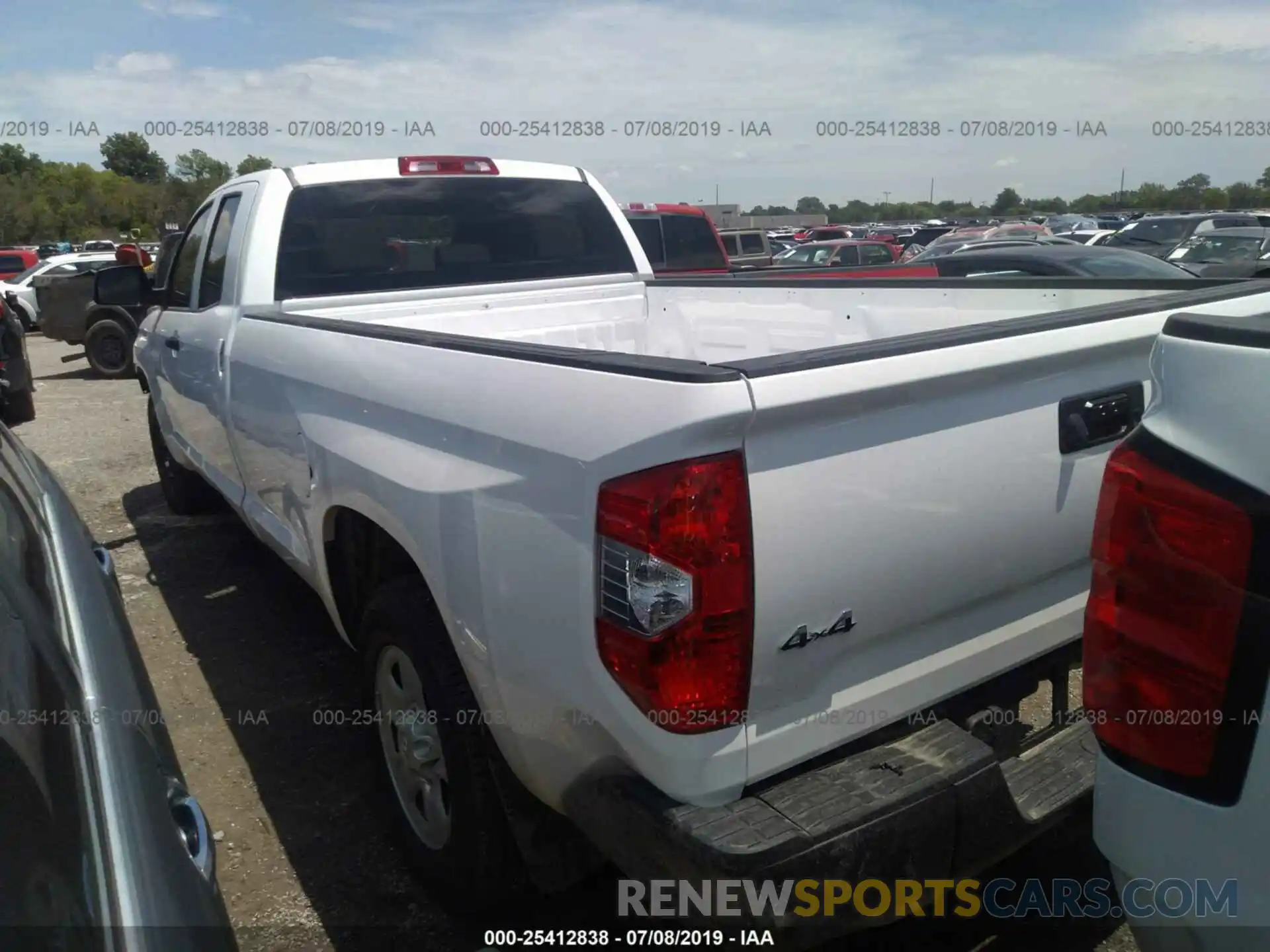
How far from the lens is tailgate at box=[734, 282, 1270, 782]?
1.82 meters

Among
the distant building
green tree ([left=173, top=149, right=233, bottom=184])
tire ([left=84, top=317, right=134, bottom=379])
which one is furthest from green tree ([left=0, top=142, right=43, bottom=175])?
tire ([left=84, top=317, right=134, bottom=379])

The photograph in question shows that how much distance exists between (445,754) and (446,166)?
298cm

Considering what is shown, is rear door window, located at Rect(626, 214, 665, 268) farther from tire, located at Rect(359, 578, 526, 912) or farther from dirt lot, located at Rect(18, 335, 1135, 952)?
tire, located at Rect(359, 578, 526, 912)

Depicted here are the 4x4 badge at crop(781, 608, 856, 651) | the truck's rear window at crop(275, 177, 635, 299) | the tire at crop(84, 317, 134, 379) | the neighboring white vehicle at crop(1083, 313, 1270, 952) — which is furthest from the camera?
the tire at crop(84, 317, 134, 379)

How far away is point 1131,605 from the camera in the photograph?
4.94 feet

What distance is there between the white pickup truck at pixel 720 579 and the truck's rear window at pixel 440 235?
3.97 feet

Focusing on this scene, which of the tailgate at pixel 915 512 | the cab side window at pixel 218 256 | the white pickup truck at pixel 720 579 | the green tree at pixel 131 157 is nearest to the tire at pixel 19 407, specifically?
the cab side window at pixel 218 256

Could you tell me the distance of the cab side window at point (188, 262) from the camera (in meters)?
4.90

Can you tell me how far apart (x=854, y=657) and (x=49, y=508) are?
7.13 ft

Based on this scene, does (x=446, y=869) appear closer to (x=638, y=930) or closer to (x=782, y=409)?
(x=638, y=930)

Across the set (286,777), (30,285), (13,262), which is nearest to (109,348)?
(30,285)

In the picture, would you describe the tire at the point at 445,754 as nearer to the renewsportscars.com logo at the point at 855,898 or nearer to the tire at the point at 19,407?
the renewsportscars.com logo at the point at 855,898

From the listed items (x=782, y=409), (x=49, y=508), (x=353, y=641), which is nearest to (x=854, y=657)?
(x=782, y=409)

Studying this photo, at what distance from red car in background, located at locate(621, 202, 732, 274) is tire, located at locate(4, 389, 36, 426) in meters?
6.18
